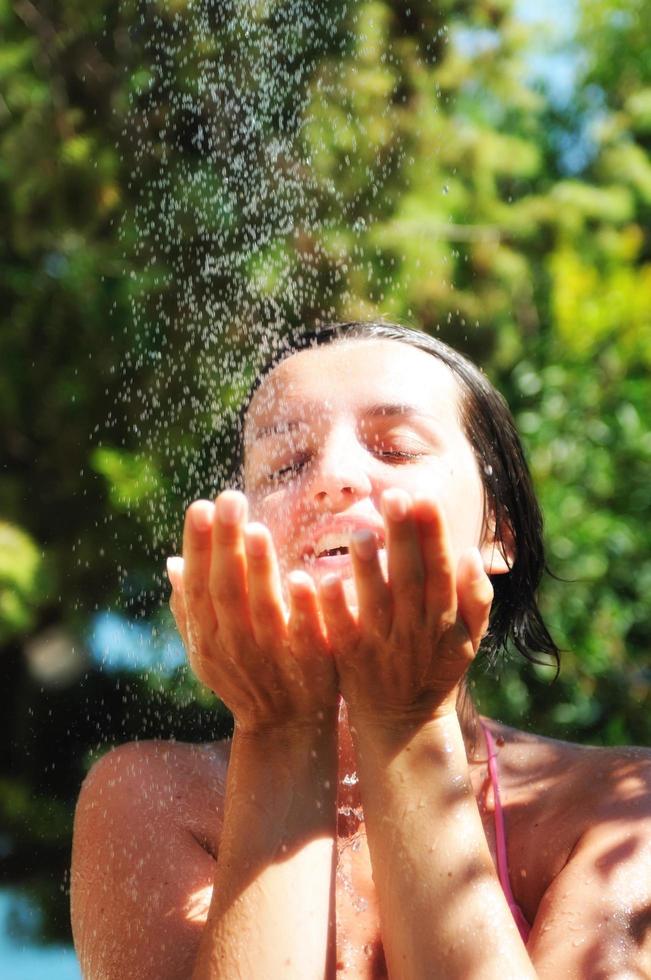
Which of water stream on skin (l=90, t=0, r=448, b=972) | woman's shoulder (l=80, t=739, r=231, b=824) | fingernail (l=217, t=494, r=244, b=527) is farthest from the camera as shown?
water stream on skin (l=90, t=0, r=448, b=972)

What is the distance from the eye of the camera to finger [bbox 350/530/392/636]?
5.43 ft

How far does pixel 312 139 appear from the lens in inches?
214

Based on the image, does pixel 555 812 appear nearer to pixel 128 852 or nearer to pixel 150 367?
pixel 128 852

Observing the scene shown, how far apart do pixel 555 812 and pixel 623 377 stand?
393 centimetres

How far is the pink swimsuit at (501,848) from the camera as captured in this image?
7.09 feet

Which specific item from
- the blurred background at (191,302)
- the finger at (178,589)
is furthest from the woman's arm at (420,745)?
the blurred background at (191,302)

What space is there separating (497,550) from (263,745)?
930 mm

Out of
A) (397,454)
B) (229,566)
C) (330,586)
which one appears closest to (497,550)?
(397,454)

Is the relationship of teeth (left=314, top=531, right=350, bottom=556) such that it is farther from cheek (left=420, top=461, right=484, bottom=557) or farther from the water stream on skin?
the water stream on skin

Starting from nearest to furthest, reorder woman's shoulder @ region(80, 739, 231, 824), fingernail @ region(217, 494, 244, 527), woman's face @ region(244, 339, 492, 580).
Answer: fingernail @ region(217, 494, 244, 527), woman's face @ region(244, 339, 492, 580), woman's shoulder @ region(80, 739, 231, 824)

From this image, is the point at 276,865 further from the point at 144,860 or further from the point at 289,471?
the point at 289,471

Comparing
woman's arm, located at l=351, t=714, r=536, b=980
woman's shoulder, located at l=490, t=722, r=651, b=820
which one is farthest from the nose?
woman's shoulder, located at l=490, t=722, r=651, b=820

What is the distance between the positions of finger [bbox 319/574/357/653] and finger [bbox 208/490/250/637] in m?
0.12

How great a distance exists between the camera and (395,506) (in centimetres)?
162
